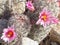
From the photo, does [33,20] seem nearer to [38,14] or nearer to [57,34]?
[38,14]

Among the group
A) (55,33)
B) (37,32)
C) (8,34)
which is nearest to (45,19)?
(37,32)

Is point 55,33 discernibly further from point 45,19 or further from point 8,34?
point 8,34

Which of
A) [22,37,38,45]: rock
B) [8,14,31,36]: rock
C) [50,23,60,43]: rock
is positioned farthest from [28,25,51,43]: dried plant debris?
[50,23,60,43]: rock

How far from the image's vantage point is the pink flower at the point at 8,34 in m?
1.47

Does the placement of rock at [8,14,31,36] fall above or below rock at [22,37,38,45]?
above

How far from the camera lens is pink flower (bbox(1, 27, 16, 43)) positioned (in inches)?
57.9

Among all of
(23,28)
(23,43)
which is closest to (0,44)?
(23,43)

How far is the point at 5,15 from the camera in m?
1.76

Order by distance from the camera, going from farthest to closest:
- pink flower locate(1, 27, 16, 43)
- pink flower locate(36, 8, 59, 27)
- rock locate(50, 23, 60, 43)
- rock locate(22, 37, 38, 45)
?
1. rock locate(50, 23, 60, 43)
2. rock locate(22, 37, 38, 45)
3. pink flower locate(36, 8, 59, 27)
4. pink flower locate(1, 27, 16, 43)

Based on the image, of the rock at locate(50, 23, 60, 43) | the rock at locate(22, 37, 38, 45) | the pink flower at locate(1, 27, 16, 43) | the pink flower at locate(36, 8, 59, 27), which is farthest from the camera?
the rock at locate(50, 23, 60, 43)

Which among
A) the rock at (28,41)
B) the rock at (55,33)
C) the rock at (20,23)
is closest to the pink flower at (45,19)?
the rock at (20,23)

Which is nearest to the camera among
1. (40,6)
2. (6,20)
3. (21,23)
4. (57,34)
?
(21,23)

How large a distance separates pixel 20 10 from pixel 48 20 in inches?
10.4

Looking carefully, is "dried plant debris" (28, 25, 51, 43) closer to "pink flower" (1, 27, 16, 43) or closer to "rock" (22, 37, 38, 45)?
"rock" (22, 37, 38, 45)
